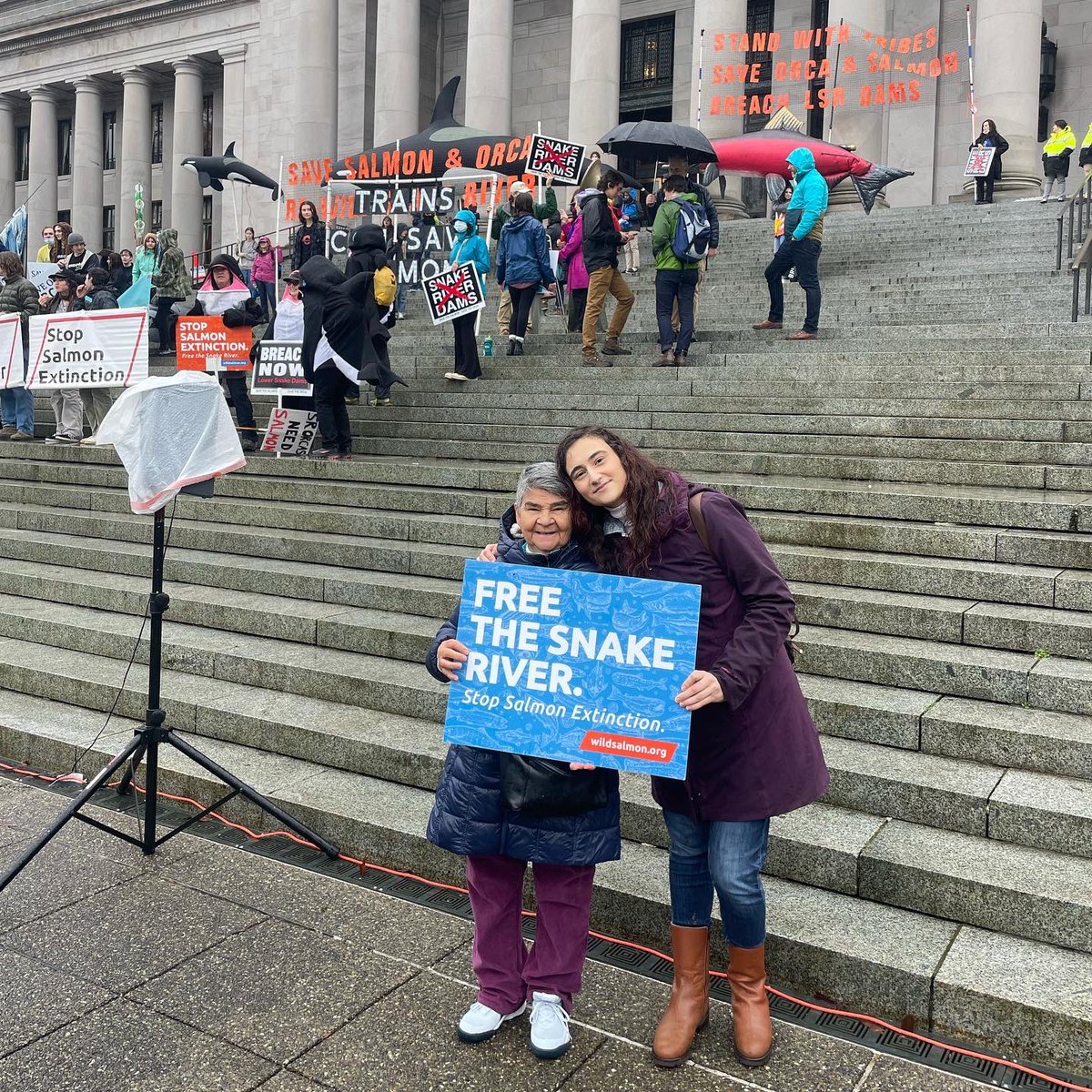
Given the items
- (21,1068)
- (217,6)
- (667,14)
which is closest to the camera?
(21,1068)

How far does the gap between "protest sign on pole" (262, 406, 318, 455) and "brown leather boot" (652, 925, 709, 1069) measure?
26.3 feet

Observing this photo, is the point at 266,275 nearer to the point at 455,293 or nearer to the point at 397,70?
the point at 455,293

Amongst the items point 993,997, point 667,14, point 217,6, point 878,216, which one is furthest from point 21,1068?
point 217,6

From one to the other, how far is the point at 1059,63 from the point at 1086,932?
92.5 feet

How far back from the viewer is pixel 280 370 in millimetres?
10664

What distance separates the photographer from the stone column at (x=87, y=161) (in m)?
41.6

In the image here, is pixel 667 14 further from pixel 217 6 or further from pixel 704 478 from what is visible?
pixel 704 478

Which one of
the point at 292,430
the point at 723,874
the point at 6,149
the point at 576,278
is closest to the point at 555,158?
the point at 576,278

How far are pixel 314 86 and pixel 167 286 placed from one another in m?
17.4

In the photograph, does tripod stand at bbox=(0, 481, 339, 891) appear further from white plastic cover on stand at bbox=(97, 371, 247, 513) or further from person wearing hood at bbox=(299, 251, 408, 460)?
person wearing hood at bbox=(299, 251, 408, 460)

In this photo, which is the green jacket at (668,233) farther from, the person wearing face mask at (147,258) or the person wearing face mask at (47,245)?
the person wearing face mask at (47,245)

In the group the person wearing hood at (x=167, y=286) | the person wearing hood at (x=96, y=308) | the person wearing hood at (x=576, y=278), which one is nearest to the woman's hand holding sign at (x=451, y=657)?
the person wearing hood at (x=96, y=308)

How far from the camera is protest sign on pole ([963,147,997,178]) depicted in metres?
18.5

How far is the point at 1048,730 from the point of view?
4473 mm
